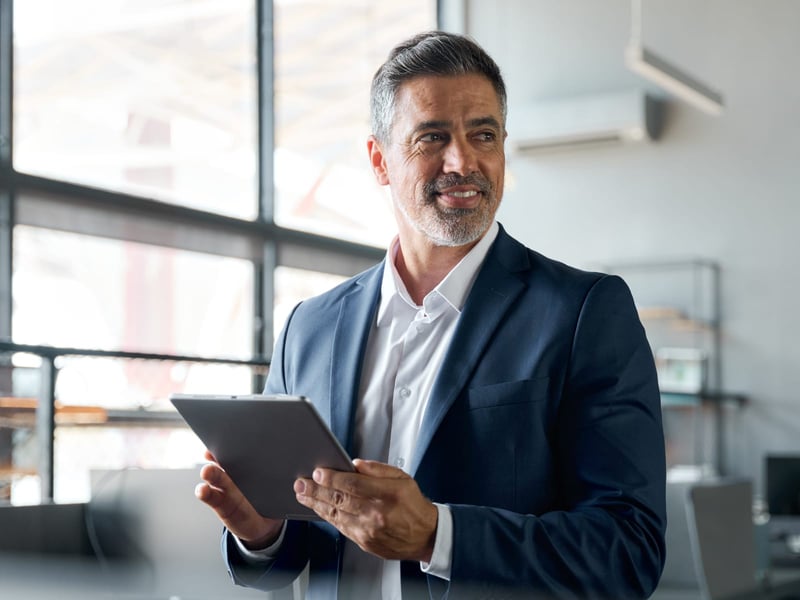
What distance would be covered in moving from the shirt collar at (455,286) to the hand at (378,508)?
342 mm

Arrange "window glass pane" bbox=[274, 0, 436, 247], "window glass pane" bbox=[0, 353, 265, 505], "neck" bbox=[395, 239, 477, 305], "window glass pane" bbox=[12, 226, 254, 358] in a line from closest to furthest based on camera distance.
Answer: "neck" bbox=[395, 239, 477, 305]
"window glass pane" bbox=[0, 353, 265, 505]
"window glass pane" bbox=[12, 226, 254, 358]
"window glass pane" bbox=[274, 0, 436, 247]

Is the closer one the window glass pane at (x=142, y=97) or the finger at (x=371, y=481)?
the finger at (x=371, y=481)

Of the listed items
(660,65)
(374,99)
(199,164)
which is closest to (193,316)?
(199,164)

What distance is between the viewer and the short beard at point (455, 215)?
140cm

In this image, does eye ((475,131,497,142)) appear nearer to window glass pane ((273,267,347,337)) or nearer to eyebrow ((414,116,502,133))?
eyebrow ((414,116,502,133))

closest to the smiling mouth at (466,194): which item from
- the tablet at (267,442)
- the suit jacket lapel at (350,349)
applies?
the suit jacket lapel at (350,349)

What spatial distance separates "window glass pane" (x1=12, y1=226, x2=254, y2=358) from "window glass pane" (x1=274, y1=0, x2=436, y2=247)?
0.61 meters

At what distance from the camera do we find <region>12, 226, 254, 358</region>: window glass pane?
5.03 m

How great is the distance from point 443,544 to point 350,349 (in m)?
0.36


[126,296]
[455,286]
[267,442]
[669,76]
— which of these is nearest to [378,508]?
[267,442]

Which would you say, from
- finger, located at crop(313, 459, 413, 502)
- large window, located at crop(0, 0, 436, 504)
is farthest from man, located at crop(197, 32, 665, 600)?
large window, located at crop(0, 0, 436, 504)

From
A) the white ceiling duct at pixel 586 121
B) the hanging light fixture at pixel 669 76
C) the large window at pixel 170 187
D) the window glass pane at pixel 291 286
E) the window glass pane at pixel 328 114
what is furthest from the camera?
the white ceiling duct at pixel 586 121

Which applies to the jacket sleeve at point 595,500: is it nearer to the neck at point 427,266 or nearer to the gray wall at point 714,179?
the neck at point 427,266

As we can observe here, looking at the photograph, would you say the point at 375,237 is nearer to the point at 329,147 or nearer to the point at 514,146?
the point at 329,147
